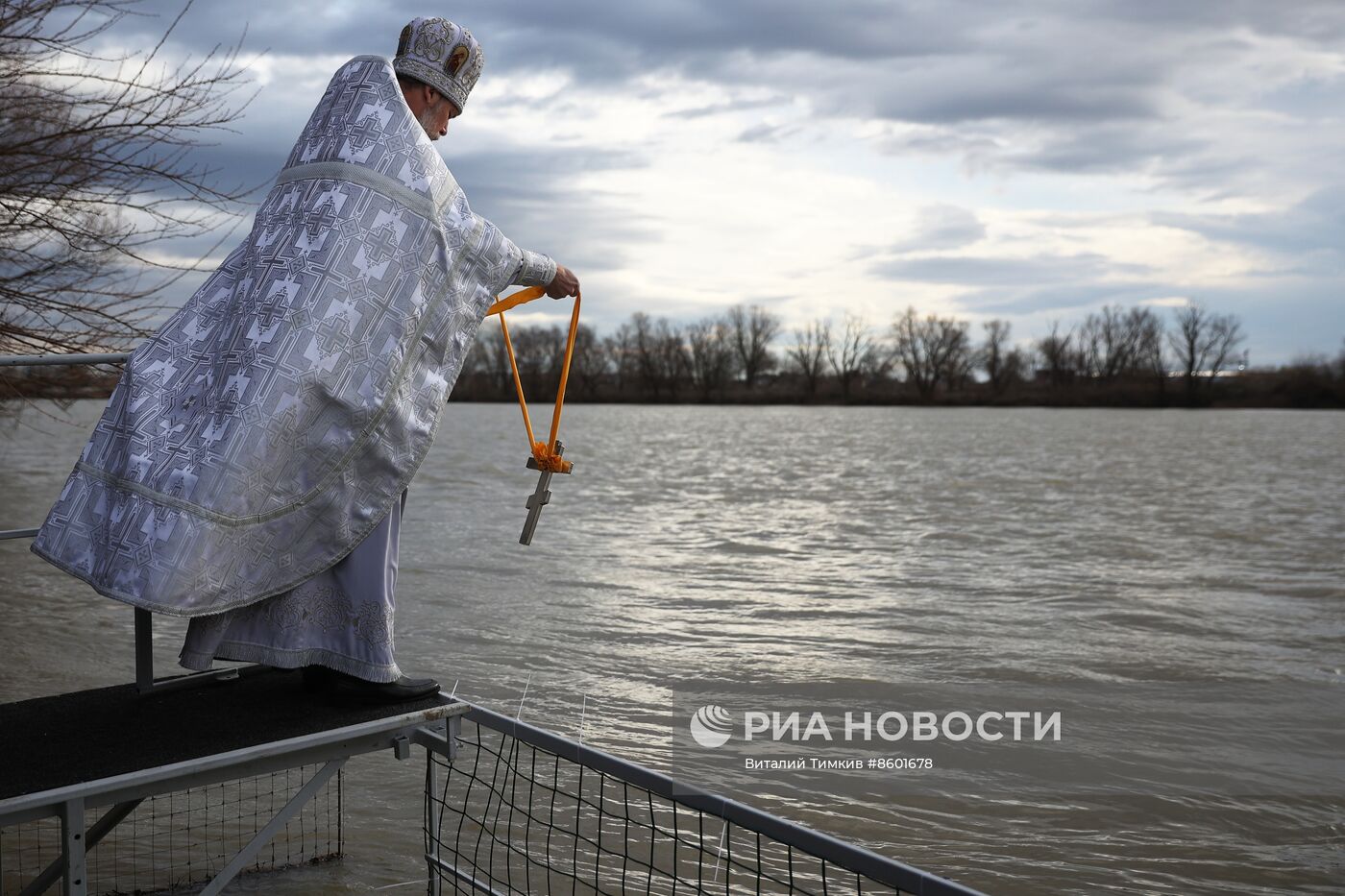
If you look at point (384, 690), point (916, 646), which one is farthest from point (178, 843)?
point (916, 646)

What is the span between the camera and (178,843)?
14.7 feet

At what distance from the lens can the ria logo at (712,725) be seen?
20.7ft

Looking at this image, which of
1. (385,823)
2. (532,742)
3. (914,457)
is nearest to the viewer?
(532,742)

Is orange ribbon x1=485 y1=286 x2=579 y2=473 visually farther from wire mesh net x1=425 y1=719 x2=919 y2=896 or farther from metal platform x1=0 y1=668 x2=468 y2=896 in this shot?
wire mesh net x1=425 y1=719 x2=919 y2=896

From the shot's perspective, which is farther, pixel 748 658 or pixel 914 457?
pixel 914 457

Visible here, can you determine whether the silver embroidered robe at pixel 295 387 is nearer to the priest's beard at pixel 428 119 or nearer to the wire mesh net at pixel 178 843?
the priest's beard at pixel 428 119

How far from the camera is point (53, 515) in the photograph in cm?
298

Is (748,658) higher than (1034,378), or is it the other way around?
(1034,378)

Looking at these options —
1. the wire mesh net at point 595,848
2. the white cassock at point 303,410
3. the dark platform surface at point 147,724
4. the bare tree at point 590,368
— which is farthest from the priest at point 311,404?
the bare tree at point 590,368

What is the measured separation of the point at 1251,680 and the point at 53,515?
7584 millimetres

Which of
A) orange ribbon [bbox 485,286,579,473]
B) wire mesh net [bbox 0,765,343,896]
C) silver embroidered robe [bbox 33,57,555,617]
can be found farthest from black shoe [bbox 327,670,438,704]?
wire mesh net [bbox 0,765,343,896]

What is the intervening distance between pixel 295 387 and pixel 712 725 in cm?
418

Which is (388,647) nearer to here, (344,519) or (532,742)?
(344,519)

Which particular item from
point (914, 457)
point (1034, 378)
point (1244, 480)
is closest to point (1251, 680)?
point (1244, 480)
